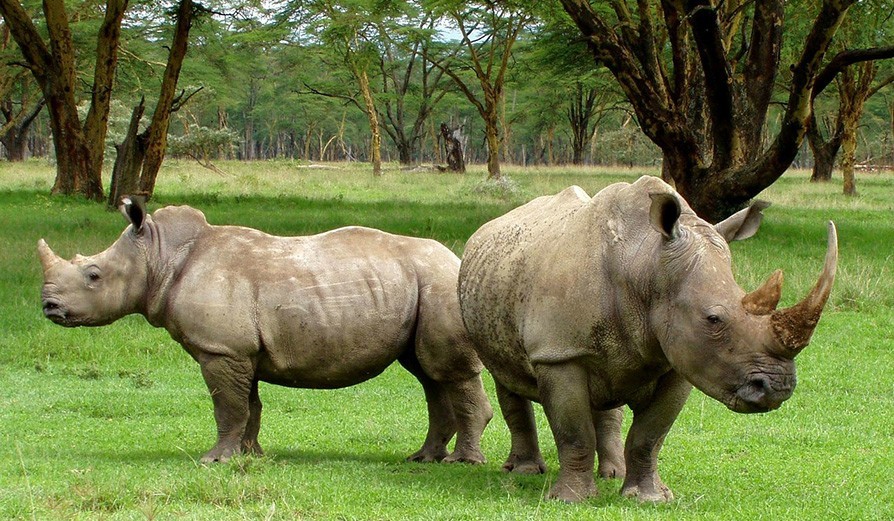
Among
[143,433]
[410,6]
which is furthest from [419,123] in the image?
[143,433]

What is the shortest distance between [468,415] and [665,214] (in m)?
2.27

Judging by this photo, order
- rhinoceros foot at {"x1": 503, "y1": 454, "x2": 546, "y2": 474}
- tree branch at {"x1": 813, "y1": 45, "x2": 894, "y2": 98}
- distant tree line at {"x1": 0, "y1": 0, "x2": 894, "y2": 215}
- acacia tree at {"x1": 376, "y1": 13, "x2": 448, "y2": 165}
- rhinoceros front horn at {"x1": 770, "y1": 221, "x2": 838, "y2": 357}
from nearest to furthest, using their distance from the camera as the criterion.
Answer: rhinoceros front horn at {"x1": 770, "y1": 221, "x2": 838, "y2": 357} → rhinoceros foot at {"x1": 503, "y1": 454, "x2": 546, "y2": 474} → tree branch at {"x1": 813, "y1": 45, "x2": 894, "y2": 98} → distant tree line at {"x1": 0, "y1": 0, "x2": 894, "y2": 215} → acacia tree at {"x1": 376, "y1": 13, "x2": 448, "y2": 165}

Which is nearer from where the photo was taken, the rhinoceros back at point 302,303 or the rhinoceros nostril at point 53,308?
the rhinoceros back at point 302,303

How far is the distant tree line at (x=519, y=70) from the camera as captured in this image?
15766 mm

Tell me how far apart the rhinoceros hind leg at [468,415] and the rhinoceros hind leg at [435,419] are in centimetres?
12

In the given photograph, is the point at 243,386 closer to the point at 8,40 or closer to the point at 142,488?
the point at 142,488

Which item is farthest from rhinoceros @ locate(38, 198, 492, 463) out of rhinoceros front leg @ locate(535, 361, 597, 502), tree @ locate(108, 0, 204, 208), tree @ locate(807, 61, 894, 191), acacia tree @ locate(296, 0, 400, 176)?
tree @ locate(807, 61, 894, 191)

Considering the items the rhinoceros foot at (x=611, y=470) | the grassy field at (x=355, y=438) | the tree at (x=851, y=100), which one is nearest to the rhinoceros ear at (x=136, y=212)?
the grassy field at (x=355, y=438)

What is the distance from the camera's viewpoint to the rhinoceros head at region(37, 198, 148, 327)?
283 inches

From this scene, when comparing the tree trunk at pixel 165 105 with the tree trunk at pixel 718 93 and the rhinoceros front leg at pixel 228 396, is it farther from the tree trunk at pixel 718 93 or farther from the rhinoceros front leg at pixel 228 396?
the rhinoceros front leg at pixel 228 396

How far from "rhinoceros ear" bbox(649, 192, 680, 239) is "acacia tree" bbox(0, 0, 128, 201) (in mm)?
19000

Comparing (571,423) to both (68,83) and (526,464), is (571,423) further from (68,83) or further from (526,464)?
(68,83)

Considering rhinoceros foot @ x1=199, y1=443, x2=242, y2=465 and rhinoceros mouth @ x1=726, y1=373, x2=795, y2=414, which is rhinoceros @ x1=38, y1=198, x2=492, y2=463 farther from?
rhinoceros mouth @ x1=726, y1=373, x2=795, y2=414

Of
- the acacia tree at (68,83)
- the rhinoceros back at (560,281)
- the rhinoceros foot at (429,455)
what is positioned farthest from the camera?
the acacia tree at (68,83)
